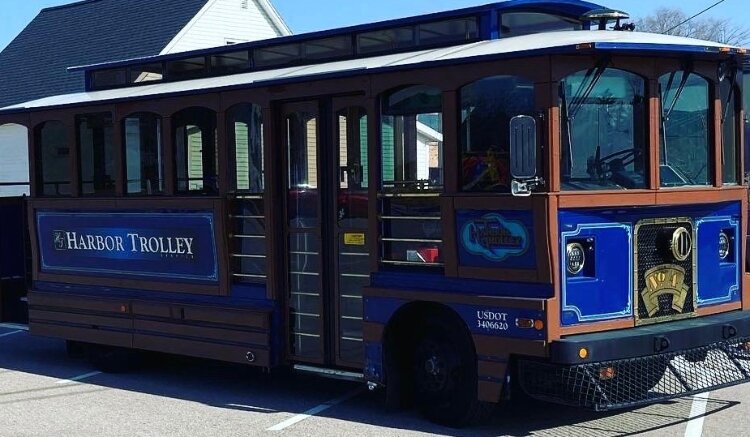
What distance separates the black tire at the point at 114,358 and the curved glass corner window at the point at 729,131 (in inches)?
228

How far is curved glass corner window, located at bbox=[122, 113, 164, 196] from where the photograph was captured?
30.3ft

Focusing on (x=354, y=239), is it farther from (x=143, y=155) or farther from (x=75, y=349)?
(x=75, y=349)

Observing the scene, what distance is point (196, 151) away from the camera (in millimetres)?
8961

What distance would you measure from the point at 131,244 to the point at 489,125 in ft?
13.5

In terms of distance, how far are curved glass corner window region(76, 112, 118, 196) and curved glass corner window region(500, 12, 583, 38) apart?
4.11m

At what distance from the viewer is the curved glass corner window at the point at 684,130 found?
22.8 ft

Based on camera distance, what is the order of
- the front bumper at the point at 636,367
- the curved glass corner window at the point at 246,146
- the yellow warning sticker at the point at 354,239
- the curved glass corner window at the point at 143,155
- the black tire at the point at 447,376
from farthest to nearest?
the curved glass corner window at the point at 143,155, the curved glass corner window at the point at 246,146, the yellow warning sticker at the point at 354,239, the black tire at the point at 447,376, the front bumper at the point at 636,367

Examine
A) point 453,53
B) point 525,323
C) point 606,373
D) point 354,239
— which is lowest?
point 606,373

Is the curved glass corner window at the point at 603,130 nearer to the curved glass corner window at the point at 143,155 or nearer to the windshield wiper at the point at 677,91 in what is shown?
the windshield wiper at the point at 677,91

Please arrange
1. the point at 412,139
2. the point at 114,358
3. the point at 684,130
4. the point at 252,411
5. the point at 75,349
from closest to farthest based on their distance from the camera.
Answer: the point at 684,130, the point at 412,139, the point at 252,411, the point at 114,358, the point at 75,349

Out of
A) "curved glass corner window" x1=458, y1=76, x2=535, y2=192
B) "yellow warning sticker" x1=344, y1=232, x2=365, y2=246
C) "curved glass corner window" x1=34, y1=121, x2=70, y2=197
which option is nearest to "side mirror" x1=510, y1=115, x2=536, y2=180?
"curved glass corner window" x1=458, y1=76, x2=535, y2=192

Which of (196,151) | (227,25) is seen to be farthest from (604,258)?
(227,25)

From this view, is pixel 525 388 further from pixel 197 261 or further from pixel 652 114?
pixel 197 261

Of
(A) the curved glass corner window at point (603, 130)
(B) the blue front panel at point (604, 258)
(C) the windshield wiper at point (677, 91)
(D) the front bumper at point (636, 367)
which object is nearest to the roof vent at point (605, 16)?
(C) the windshield wiper at point (677, 91)
